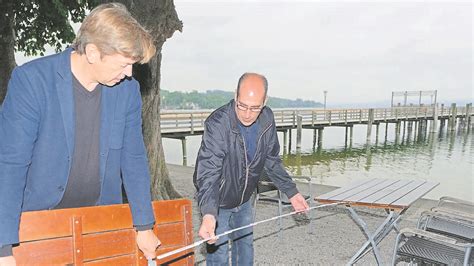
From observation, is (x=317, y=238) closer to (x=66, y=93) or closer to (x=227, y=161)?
(x=227, y=161)

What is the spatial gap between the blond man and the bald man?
689 millimetres

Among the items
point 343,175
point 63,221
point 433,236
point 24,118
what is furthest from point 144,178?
point 343,175

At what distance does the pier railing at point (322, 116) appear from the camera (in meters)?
27.1

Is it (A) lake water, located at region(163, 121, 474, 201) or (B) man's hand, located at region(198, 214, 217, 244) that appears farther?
(A) lake water, located at region(163, 121, 474, 201)

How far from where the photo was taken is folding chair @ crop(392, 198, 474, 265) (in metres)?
2.91

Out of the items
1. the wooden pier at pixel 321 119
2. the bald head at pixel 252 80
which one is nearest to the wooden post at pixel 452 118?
the wooden pier at pixel 321 119

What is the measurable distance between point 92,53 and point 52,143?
1.43 feet

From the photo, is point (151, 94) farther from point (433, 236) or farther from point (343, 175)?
point (343, 175)

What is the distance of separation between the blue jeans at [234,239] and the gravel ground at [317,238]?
4.79ft

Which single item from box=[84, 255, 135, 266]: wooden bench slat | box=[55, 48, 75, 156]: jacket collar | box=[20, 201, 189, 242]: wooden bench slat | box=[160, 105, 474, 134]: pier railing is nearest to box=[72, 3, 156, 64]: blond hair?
box=[55, 48, 75, 156]: jacket collar

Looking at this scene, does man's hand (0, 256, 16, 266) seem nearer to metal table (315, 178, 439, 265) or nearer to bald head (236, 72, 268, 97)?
bald head (236, 72, 268, 97)

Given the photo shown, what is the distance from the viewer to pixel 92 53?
1693mm

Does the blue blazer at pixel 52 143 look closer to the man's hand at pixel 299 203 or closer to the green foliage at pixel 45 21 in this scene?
the man's hand at pixel 299 203

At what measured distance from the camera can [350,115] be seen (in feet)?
129
